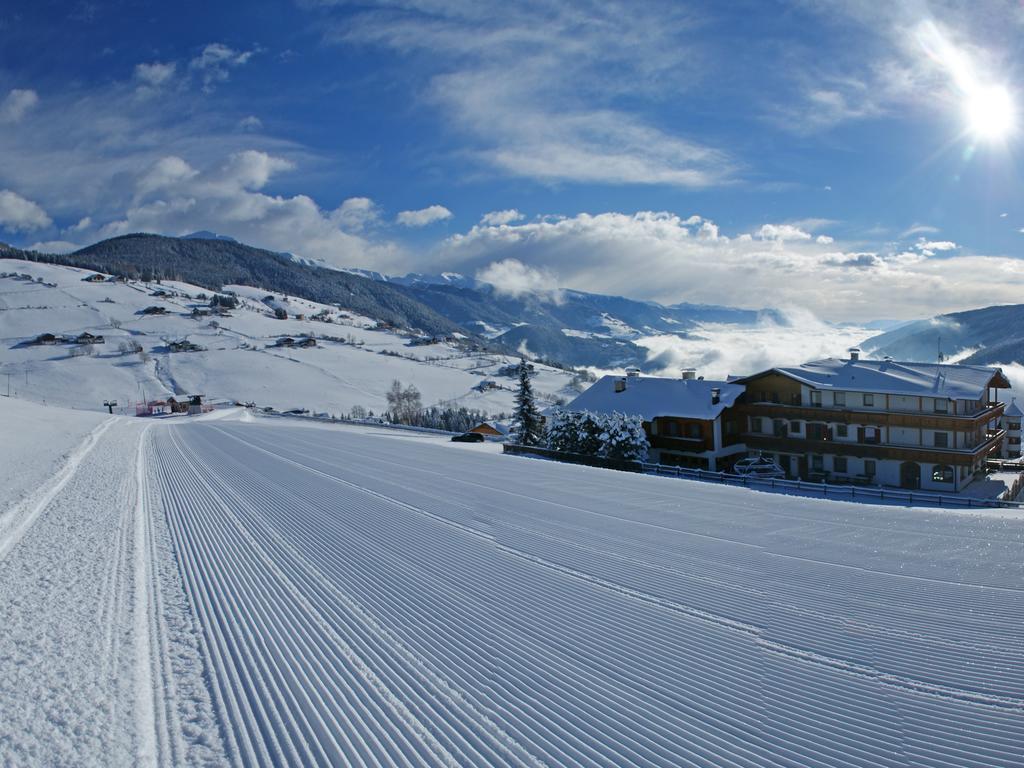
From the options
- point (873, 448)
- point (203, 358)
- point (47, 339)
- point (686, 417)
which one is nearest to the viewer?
point (873, 448)

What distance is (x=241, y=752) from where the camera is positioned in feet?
20.1

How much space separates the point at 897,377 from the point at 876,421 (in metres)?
2.38

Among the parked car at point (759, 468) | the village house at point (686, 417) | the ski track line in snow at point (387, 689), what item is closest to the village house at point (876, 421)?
the village house at point (686, 417)

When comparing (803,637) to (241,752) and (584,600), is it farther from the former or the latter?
(241,752)

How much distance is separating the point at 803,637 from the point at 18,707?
9.65 metres

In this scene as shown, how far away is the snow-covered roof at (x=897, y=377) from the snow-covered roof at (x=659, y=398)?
3.71m

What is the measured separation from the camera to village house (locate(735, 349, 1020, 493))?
2905 centimetres

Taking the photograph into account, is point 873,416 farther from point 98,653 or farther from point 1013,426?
point 98,653

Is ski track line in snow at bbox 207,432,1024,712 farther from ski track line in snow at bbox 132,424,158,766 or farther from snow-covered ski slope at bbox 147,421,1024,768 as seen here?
ski track line in snow at bbox 132,424,158,766

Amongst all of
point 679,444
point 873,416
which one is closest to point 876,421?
point 873,416

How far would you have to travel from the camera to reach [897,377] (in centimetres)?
3073

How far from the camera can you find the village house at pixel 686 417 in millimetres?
34500

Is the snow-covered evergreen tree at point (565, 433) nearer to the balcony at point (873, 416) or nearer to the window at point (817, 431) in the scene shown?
the balcony at point (873, 416)

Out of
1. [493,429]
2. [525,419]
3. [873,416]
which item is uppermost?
[873,416]
